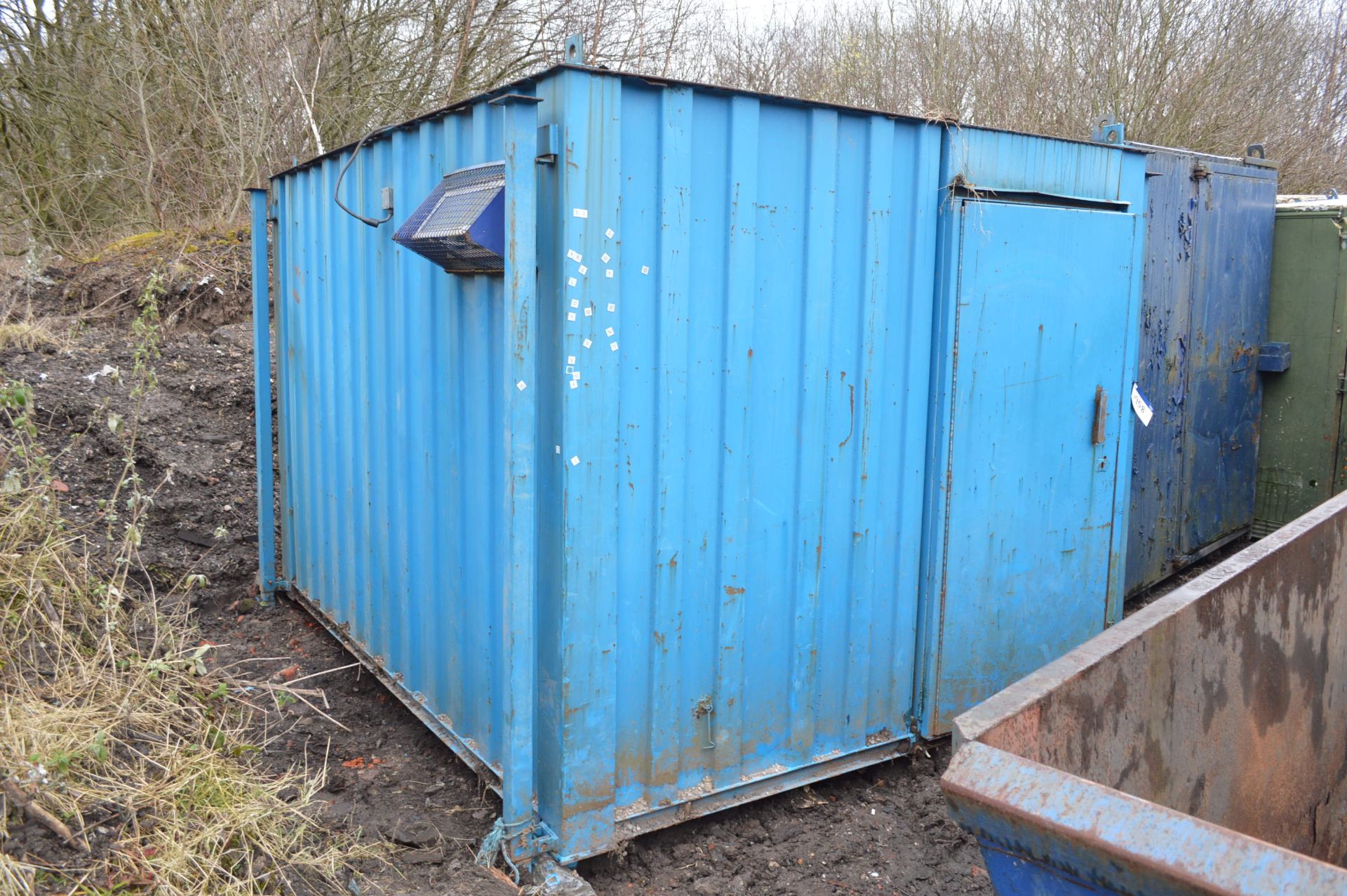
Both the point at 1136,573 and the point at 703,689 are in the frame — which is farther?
the point at 1136,573

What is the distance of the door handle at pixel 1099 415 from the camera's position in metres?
4.27

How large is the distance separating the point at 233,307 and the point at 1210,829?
8.38m

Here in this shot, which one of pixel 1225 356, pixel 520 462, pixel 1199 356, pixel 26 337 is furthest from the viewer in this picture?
pixel 26 337

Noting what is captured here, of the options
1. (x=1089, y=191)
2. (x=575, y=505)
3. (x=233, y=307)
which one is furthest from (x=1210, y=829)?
(x=233, y=307)

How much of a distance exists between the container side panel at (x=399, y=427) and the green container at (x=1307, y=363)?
19.3 feet

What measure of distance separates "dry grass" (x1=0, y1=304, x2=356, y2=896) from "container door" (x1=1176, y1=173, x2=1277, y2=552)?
540 cm

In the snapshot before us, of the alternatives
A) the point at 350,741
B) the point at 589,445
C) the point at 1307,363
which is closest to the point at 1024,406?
the point at 589,445

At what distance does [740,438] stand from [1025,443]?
1.41m

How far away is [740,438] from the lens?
10.7 feet

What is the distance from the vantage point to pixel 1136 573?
19.0 feet

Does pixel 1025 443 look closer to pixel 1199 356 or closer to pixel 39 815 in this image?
pixel 1199 356

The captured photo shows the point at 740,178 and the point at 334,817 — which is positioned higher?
the point at 740,178

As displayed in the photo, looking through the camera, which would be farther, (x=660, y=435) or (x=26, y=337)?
(x=26, y=337)

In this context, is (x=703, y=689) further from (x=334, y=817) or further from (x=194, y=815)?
(x=194, y=815)
